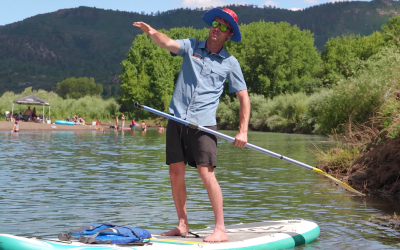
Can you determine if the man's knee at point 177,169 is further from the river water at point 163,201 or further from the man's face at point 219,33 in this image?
the river water at point 163,201

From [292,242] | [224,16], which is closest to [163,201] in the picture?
[292,242]

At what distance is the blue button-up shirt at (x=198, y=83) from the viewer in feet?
23.8

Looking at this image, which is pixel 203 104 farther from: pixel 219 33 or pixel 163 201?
pixel 163 201

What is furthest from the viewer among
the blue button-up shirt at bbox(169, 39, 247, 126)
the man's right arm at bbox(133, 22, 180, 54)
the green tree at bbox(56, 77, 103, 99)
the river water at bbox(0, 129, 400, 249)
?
the green tree at bbox(56, 77, 103, 99)

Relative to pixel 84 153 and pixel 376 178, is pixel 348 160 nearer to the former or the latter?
pixel 376 178

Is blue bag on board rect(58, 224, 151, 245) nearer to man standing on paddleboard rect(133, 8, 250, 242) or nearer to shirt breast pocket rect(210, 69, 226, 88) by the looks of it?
man standing on paddleboard rect(133, 8, 250, 242)

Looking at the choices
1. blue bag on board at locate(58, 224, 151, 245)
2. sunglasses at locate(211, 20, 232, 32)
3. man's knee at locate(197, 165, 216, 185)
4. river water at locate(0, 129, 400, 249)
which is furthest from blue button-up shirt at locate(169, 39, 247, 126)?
river water at locate(0, 129, 400, 249)

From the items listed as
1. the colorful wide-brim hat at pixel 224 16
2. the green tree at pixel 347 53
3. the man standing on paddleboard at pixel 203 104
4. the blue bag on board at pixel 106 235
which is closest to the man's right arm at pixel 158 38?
the man standing on paddleboard at pixel 203 104

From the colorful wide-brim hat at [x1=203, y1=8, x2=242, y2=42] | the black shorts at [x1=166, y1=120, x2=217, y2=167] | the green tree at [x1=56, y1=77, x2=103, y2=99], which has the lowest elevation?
the black shorts at [x1=166, y1=120, x2=217, y2=167]

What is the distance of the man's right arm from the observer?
22.3ft

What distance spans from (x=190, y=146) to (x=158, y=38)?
132 cm

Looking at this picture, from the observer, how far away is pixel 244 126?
738 cm

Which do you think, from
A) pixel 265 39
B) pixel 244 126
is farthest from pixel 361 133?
pixel 265 39

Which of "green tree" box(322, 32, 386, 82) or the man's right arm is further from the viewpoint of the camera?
"green tree" box(322, 32, 386, 82)
